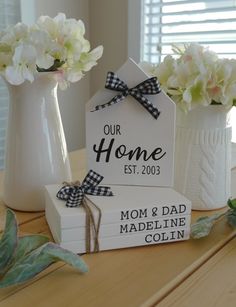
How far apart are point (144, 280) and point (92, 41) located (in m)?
2.44

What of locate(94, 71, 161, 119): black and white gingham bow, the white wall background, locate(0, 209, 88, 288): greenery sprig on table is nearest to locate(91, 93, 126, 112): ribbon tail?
locate(94, 71, 161, 119): black and white gingham bow

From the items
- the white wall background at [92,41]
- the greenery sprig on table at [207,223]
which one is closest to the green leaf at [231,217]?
the greenery sprig on table at [207,223]

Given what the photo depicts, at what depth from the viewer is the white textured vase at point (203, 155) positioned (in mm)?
823

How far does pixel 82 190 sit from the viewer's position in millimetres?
701

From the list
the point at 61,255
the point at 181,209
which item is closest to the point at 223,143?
the point at 181,209

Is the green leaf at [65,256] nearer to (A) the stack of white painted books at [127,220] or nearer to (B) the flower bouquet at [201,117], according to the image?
(A) the stack of white painted books at [127,220]

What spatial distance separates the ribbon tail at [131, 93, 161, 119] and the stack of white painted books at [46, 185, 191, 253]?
16 cm

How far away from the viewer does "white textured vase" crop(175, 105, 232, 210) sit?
823 millimetres

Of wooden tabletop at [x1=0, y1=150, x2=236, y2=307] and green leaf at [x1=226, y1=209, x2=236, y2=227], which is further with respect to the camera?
green leaf at [x1=226, y1=209, x2=236, y2=227]

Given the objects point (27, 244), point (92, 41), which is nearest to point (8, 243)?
point (27, 244)

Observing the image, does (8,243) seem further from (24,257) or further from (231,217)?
(231,217)

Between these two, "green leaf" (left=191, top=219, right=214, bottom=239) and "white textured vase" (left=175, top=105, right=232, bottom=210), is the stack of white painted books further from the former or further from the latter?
"white textured vase" (left=175, top=105, right=232, bottom=210)

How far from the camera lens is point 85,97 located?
2.85 metres

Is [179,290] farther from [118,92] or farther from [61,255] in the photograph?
[118,92]
